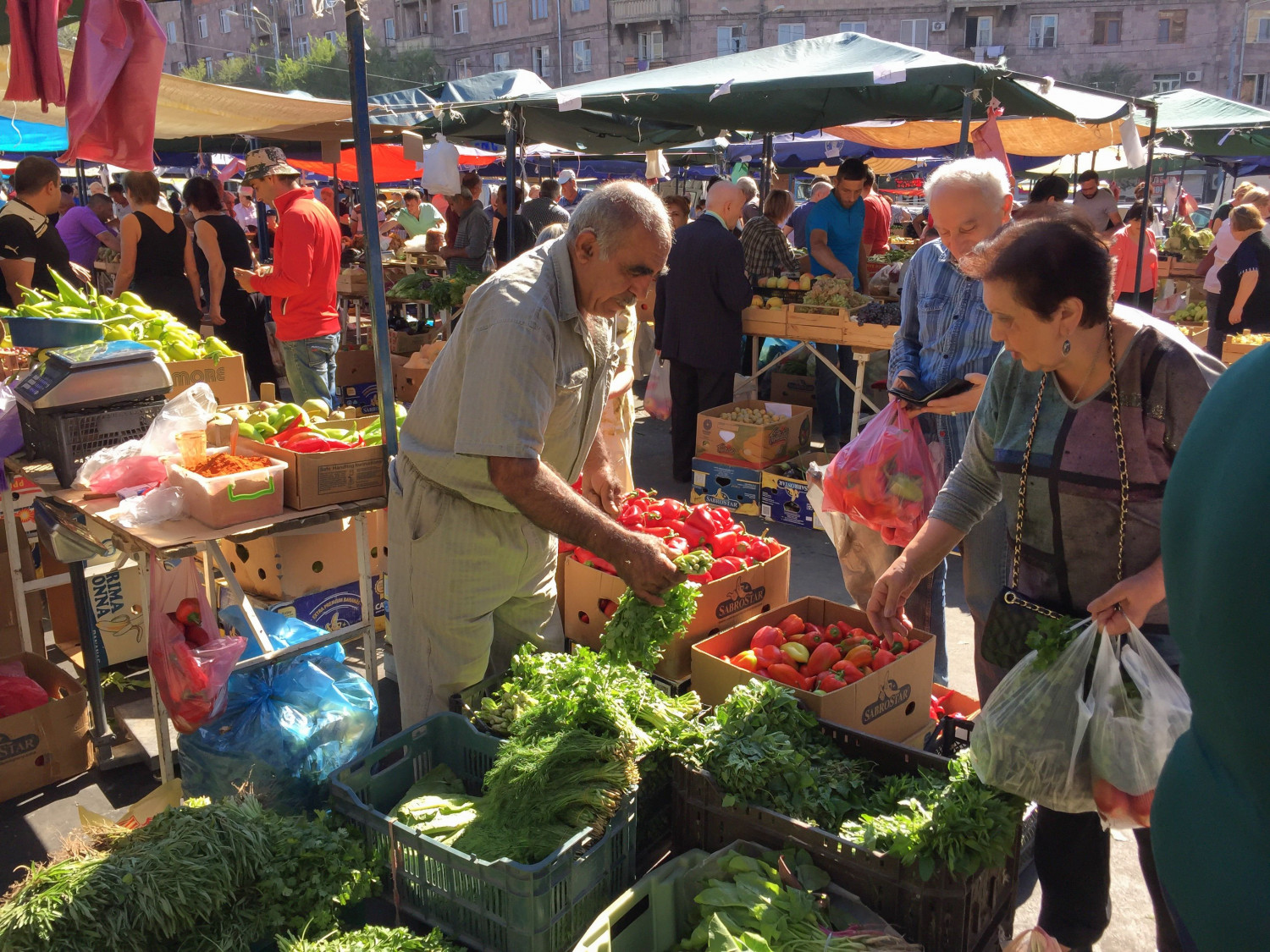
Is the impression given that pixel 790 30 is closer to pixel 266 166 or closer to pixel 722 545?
pixel 266 166

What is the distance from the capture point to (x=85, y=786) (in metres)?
3.77

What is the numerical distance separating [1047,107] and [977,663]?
5.22 metres

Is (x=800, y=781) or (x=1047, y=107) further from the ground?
(x=1047, y=107)

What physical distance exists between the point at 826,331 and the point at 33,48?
5.26m

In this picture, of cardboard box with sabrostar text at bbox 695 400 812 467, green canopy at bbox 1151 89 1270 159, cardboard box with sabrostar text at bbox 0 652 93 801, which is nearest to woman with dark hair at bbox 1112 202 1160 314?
green canopy at bbox 1151 89 1270 159

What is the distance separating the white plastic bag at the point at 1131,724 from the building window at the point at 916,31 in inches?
2126

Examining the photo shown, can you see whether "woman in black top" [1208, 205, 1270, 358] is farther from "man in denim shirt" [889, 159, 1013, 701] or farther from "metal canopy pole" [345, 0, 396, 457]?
"metal canopy pole" [345, 0, 396, 457]

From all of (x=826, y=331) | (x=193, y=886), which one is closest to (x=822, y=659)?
(x=193, y=886)

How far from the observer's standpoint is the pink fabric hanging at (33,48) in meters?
3.16

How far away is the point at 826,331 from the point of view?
7.22 m

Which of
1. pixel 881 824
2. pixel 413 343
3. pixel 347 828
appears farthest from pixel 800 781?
pixel 413 343

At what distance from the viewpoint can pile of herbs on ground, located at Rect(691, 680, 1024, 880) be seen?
2047 millimetres

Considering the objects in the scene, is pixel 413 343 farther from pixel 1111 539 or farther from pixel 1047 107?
pixel 1111 539

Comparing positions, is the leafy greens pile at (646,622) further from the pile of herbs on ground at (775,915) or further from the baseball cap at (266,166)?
the baseball cap at (266,166)
